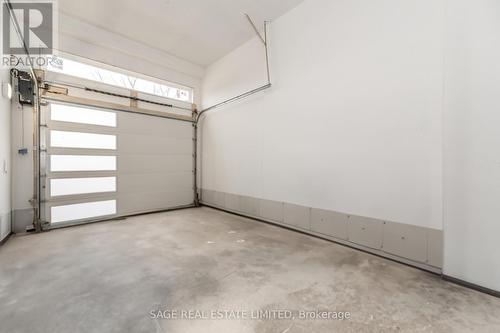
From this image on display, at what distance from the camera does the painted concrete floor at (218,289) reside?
4.88 feet

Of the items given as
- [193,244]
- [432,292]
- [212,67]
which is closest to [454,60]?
[432,292]

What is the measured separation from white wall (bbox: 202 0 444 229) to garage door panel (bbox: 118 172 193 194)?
5.49ft

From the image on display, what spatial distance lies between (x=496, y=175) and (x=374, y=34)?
195 cm

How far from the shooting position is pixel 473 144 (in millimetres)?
1932

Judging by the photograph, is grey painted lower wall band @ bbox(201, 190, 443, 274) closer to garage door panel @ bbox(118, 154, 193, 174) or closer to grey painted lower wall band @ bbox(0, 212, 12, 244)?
garage door panel @ bbox(118, 154, 193, 174)

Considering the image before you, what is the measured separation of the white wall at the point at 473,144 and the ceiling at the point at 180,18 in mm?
2340

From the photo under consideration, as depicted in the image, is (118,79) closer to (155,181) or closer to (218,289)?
(155,181)

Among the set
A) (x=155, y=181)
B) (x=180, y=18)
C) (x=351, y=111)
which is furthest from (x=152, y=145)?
(x=351, y=111)

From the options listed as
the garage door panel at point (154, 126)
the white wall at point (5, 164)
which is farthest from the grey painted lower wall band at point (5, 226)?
the garage door panel at point (154, 126)

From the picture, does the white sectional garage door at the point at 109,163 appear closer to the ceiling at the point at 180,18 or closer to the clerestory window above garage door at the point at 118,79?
the clerestory window above garage door at the point at 118,79

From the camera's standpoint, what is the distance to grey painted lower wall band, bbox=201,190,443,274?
2.25 m

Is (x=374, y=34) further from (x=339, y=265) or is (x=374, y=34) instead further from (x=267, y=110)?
(x=339, y=265)

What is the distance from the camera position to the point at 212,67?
17.8 ft

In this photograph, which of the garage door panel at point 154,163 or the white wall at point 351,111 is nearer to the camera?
the white wall at point 351,111
